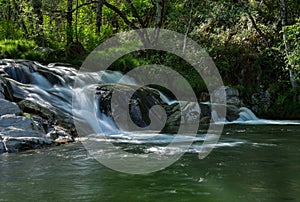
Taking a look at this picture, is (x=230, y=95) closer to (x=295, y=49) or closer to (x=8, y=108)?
(x=295, y=49)

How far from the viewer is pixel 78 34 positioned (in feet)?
71.4

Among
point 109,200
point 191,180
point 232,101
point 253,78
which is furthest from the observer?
point 253,78

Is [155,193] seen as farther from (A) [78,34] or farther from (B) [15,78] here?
(A) [78,34]

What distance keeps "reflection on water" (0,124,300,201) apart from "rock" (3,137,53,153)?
34cm

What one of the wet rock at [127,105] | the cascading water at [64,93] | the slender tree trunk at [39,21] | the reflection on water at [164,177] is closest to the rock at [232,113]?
the cascading water at [64,93]

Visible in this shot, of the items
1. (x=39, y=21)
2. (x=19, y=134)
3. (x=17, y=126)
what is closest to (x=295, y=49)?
(x=17, y=126)

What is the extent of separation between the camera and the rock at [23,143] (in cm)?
808

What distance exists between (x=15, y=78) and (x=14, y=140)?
5816mm

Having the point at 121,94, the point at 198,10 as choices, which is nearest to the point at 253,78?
the point at 198,10

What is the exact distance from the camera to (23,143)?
825 centimetres

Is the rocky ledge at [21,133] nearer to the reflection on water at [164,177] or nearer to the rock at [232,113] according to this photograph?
the reflection on water at [164,177]

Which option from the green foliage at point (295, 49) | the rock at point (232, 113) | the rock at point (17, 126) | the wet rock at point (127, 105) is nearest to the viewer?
the rock at point (17, 126)

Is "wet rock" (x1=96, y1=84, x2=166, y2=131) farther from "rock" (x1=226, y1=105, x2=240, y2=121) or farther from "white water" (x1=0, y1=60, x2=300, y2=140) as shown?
"rock" (x1=226, y1=105, x2=240, y2=121)

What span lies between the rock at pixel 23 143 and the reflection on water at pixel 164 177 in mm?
344
